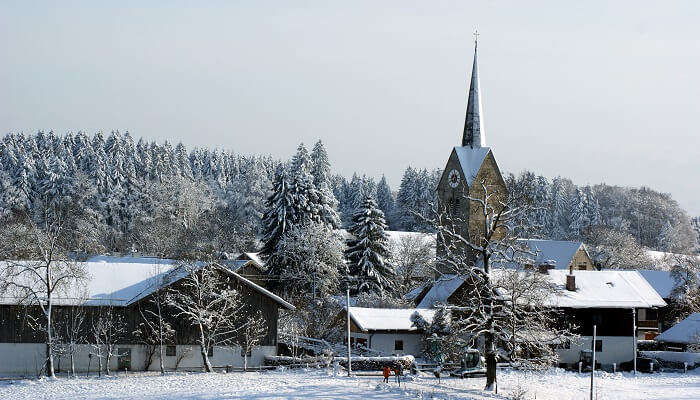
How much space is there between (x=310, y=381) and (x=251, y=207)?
72.7m

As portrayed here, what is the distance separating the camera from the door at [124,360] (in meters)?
44.1

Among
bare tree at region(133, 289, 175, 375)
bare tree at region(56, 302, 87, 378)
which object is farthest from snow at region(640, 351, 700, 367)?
bare tree at region(56, 302, 87, 378)

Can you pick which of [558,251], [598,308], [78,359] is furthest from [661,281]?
[78,359]

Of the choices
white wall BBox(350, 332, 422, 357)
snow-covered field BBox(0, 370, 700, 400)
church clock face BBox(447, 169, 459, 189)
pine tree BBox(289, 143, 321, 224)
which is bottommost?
snow-covered field BBox(0, 370, 700, 400)

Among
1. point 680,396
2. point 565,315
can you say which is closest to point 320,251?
point 565,315

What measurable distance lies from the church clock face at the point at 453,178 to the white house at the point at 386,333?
2528 cm

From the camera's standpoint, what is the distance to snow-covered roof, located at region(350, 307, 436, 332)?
171 feet

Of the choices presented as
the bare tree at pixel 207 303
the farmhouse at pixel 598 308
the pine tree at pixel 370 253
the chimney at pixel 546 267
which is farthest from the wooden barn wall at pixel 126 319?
the chimney at pixel 546 267

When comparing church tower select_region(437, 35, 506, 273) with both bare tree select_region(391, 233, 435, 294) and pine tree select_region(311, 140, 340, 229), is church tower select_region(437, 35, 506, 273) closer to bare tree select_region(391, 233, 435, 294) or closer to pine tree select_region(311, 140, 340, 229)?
bare tree select_region(391, 233, 435, 294)

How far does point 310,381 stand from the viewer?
37.0 m

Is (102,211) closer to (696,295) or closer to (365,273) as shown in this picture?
(365,273)

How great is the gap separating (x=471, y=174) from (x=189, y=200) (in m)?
39.7

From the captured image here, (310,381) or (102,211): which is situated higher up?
(102,211)

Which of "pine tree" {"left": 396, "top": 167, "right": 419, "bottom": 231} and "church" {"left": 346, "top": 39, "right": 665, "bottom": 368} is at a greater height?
"pine tree" {"left": 396, "top": 167, "right": 419, "bottom": 231}
